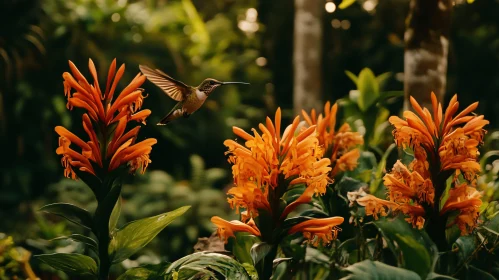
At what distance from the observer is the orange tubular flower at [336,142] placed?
2.95m

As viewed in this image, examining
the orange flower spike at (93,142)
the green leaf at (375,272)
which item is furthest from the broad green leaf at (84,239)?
the green leaf at (375,272)

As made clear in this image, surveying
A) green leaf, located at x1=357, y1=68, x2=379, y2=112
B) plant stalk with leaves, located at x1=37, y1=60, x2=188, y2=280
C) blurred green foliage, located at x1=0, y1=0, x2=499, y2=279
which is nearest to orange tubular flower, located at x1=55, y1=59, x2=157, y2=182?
plant stalk with leaves, located at x1=37, y1=60, x2=188, y2=280

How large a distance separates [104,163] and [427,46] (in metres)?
1.82

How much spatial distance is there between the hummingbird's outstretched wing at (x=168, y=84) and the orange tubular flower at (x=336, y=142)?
0.71m

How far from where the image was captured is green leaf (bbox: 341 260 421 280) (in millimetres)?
1885

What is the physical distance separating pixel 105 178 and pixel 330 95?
878 cm

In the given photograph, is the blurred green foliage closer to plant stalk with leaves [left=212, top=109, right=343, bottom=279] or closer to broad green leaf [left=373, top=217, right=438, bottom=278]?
plant stalk with leaves [left=212, top=109, right=343, bottom=279]

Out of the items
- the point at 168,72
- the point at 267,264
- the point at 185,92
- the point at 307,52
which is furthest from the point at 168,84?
the point at 168,72

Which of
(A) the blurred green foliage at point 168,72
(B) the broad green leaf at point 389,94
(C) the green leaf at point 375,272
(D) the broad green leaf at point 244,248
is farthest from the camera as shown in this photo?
(A) the blurred green foliage at point 168,72

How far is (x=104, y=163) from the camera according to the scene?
225cm

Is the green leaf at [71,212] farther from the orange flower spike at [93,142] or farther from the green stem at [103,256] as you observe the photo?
the orange flower spike at [93,142]

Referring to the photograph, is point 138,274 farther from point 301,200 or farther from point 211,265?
point 301,200

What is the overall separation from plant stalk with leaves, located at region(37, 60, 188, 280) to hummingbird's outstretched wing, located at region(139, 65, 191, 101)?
0.05 m

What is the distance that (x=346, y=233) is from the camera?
287cm
